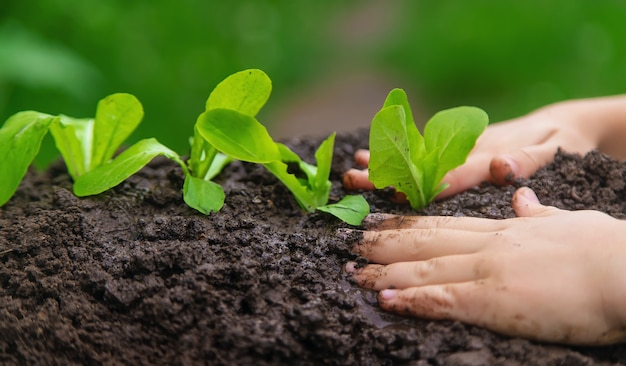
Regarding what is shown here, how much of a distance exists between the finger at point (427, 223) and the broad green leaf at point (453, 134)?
0.35ft

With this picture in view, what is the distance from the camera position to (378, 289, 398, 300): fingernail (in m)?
0.93

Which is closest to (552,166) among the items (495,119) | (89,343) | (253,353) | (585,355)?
(585,355)

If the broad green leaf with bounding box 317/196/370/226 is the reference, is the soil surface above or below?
below

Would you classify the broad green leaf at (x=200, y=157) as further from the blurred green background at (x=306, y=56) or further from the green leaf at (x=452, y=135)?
the blurred green background at (x=306, y=56)

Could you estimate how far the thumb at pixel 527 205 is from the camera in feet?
3.42

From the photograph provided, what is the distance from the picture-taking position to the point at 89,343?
88 centimetres

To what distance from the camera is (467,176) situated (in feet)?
4.14

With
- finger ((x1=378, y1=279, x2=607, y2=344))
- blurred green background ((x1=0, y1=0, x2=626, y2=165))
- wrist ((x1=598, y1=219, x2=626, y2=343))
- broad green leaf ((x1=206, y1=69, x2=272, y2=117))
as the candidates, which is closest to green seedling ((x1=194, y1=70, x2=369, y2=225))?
broad green leaf ((x1=206, y1=69, x2=272, y2=117))

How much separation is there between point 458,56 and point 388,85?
0.43 metres

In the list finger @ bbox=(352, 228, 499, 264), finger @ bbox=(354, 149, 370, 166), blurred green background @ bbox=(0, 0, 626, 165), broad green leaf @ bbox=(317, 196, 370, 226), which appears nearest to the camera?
finger @ bbox=(352, 228, 499, 264)

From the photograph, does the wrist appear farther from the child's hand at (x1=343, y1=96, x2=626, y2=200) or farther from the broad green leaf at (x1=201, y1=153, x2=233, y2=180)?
the broad green leaf at (x1=201, y1=153, x2=233, y2=180)

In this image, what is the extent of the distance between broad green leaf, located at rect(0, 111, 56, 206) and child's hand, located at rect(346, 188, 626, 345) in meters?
0.57

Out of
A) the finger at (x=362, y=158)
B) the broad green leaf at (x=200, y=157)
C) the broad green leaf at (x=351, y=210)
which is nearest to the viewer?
the broad green leaf at (x=351, y=210)

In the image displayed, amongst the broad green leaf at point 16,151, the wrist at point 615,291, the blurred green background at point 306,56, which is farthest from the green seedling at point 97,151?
the blurred green background at point 306,56
